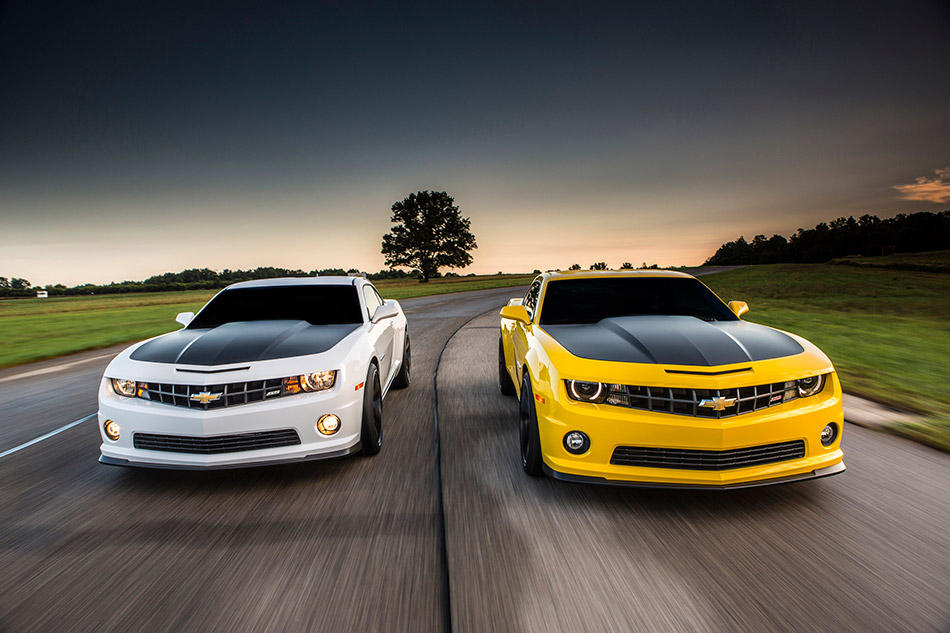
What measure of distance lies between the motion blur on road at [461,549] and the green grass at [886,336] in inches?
87.3

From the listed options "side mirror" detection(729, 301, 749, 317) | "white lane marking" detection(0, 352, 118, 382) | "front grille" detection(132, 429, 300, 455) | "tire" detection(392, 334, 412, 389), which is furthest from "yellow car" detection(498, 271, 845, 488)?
"white lane marking" detection(0, 352, 118, 382)

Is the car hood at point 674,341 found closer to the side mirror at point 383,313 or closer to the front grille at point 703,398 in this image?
the front grille at point 703,398

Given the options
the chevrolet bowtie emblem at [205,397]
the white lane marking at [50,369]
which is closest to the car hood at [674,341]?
the chevrolet bowtie emblem at [205,397]

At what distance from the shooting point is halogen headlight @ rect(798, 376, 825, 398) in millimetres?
2975

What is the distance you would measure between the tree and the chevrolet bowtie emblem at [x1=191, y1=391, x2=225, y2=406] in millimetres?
59121

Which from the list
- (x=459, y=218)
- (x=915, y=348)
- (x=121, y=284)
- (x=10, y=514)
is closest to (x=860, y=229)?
(x=459, y=218)

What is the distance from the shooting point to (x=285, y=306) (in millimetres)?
5160

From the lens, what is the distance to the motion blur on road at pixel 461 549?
209cm

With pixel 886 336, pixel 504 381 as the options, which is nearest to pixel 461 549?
pixel 504 381

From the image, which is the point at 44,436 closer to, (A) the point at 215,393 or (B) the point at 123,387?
(B) the point at 123,387

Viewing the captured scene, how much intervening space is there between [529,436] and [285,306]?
123 inches

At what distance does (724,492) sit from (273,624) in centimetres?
278

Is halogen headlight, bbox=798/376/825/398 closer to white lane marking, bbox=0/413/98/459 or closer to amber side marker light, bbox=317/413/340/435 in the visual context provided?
amber side marker light, bbox=317/413/340/435

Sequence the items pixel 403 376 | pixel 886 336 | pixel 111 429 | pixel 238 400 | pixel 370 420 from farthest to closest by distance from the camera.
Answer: pixel 886 336 < pixel 403 376 < pixel 370 420 < pixel 111 429 < pixel 238 400
